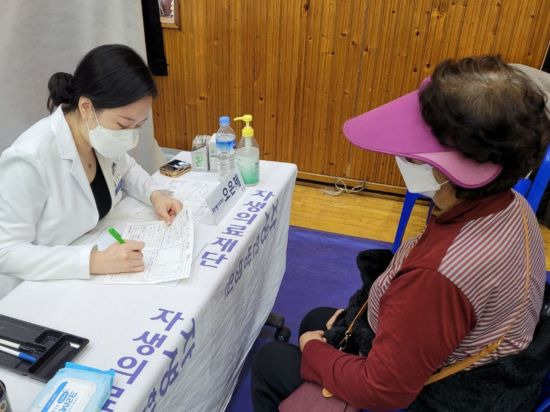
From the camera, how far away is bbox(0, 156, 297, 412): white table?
0.78 m

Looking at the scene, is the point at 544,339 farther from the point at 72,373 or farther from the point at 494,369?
the point at 72,373

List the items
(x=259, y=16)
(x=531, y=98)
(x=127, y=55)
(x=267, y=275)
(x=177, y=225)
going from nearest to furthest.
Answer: (x=531, y=98) → (x=127, y=55) → (x=177, y=225) → (x=267, y=275) → (x=259, y=16)

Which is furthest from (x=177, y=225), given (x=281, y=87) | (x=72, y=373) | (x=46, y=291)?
(x=281, y=87)

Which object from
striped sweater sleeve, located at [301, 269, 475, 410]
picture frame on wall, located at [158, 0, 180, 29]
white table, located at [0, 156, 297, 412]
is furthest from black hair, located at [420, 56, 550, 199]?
picture frame on wall, located at [158, 0, 180, 29]

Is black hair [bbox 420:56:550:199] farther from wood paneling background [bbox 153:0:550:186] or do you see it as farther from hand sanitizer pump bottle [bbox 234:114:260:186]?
wood paneling background [bbox 153:0:550:186]

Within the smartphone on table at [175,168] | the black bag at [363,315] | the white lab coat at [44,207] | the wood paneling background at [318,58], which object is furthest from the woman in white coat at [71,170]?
the wood paneling background at [318,58]

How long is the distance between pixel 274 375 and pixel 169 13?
8.46 feet

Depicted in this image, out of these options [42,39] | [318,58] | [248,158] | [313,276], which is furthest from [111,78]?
[318,58]

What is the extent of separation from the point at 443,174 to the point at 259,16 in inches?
90.6

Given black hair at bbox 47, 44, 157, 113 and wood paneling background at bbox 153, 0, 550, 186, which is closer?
black hair at bbox 47, 44, 157, 113

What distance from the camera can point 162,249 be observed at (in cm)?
112

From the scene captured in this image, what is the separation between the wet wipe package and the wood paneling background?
7.83 ft

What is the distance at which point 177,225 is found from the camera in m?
1.24

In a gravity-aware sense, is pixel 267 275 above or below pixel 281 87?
below
